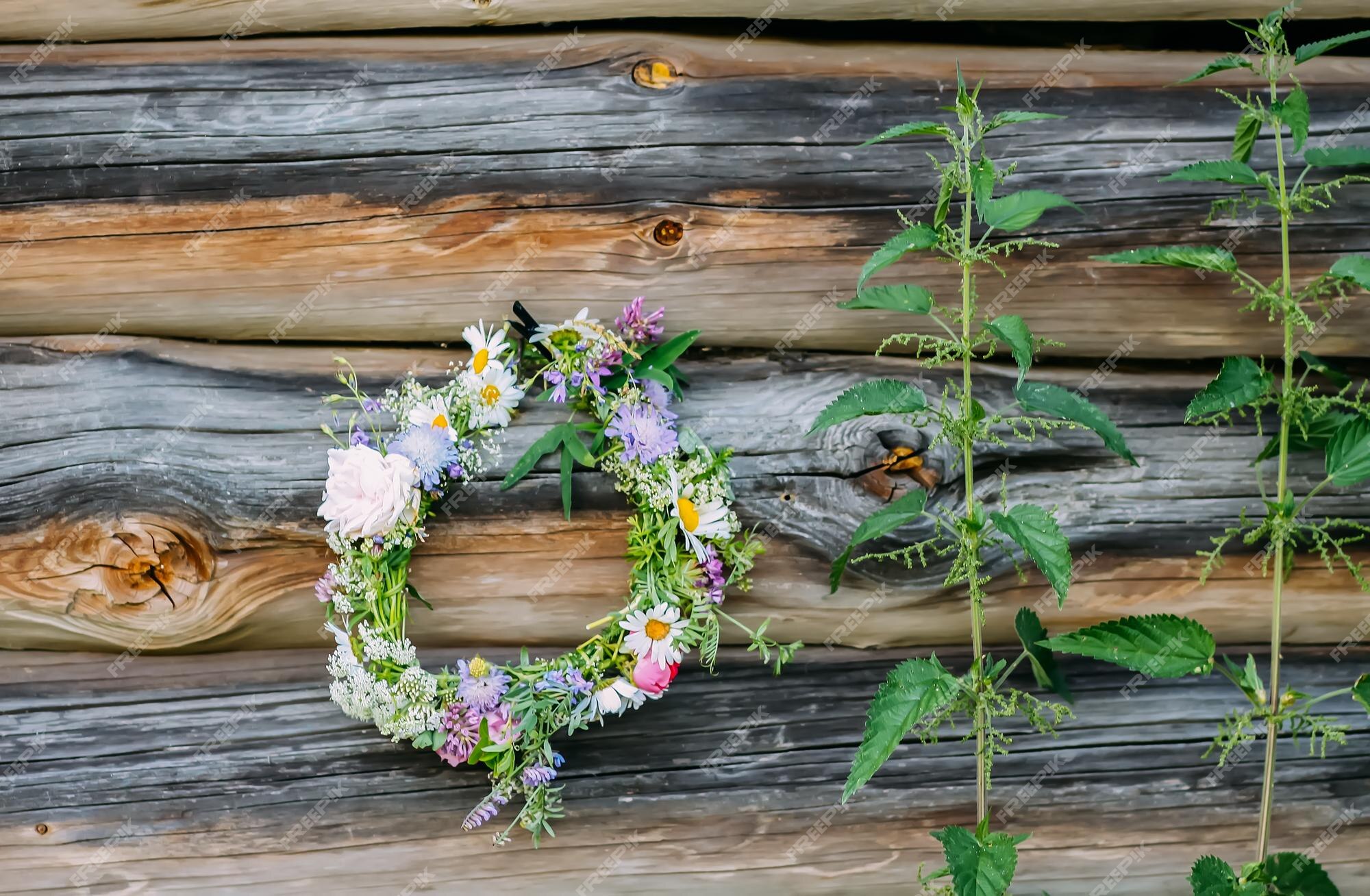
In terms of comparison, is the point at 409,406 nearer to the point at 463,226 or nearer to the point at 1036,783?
the point at 463,226

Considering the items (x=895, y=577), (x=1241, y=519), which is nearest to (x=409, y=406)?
(x=895, y=577)

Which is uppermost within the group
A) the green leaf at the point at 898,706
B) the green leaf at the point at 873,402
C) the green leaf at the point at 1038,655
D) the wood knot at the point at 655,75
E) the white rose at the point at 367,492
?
the wood knot at the point at 655,75

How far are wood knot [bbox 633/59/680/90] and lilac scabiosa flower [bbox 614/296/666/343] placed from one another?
0.40 meters

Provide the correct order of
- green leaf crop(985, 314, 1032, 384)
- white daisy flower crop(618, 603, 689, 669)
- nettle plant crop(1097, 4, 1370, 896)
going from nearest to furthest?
1. green leaf crop(985, 314, 1032, 384)
2. nettle plant crop(1097, 4, 1370, 896)
3. white daisy flower crop(618, 603, 689, 669)

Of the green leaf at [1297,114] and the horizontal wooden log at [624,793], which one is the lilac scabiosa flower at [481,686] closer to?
the horizontal wooden log at [624,793]

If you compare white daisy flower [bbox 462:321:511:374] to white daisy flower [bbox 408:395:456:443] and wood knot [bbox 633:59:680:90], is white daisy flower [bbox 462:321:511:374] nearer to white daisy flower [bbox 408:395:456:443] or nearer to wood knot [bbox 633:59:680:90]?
white daisy flower [bbox 408:395:456:443]

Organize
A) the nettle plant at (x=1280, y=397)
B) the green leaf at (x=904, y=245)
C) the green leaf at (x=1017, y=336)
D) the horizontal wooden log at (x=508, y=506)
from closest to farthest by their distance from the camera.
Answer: the green leaf at (x=1017, y=336) → the green leaf at (x=904, y=245) → the nettle plant at (x=1280, y=397) → the horizontal wooden log at (x=508, y=506)

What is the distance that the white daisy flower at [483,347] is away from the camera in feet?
5.58

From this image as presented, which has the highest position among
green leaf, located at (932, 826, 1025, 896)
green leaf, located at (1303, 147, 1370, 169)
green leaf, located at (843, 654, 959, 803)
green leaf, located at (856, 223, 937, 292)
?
green leaf, located at (1303, 147, 1370, 169)

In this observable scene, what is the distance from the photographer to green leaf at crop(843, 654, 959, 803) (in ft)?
4.43

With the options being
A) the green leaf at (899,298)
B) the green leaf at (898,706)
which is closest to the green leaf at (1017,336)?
the green leaf at (899,298)

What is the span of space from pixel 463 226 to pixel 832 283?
2.26 ft

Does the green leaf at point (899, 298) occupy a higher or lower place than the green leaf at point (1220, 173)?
lower

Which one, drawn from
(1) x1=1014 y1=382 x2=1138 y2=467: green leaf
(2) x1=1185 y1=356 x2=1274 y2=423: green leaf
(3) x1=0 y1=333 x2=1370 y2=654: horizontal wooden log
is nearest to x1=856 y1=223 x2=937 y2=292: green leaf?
(1) x1=1014 y1=382 x2=1138 y2=467: green leaf
